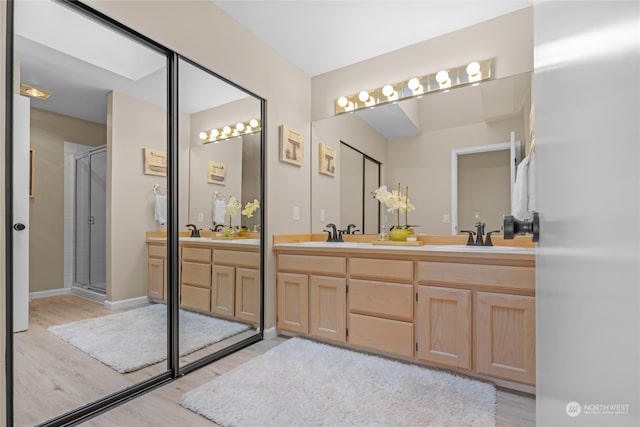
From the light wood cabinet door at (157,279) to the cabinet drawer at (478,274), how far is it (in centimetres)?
163

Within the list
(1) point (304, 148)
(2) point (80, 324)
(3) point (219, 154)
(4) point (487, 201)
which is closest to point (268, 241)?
(3) point (219, 154)

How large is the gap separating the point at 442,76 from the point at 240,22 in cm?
163

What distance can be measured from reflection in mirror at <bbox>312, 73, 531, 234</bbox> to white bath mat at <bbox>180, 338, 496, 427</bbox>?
1138mm

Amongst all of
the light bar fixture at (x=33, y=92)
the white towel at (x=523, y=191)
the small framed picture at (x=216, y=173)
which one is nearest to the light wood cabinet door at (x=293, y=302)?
the small framed picture at (x=216, y=173)

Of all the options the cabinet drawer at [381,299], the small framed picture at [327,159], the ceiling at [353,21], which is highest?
the ceiling at [353,21]

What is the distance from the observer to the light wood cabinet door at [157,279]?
6.37 ft

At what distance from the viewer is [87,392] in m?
1.61

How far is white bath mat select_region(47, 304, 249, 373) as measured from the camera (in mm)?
1621

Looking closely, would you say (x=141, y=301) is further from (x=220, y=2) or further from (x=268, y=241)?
(x=220, y=2)

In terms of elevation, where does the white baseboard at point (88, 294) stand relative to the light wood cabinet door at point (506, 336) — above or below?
above

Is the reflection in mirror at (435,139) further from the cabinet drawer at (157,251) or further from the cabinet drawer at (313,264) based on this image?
the cabinet drawer at (157,251)

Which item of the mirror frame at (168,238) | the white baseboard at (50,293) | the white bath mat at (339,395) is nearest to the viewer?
the mirror frame at (168,238)

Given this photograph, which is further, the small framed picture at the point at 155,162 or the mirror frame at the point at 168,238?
the small framed picture at the point at 155,162

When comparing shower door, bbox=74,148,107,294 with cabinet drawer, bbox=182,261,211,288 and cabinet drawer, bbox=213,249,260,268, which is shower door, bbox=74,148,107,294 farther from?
cabinet drawer, bbox=213,249,260,268
